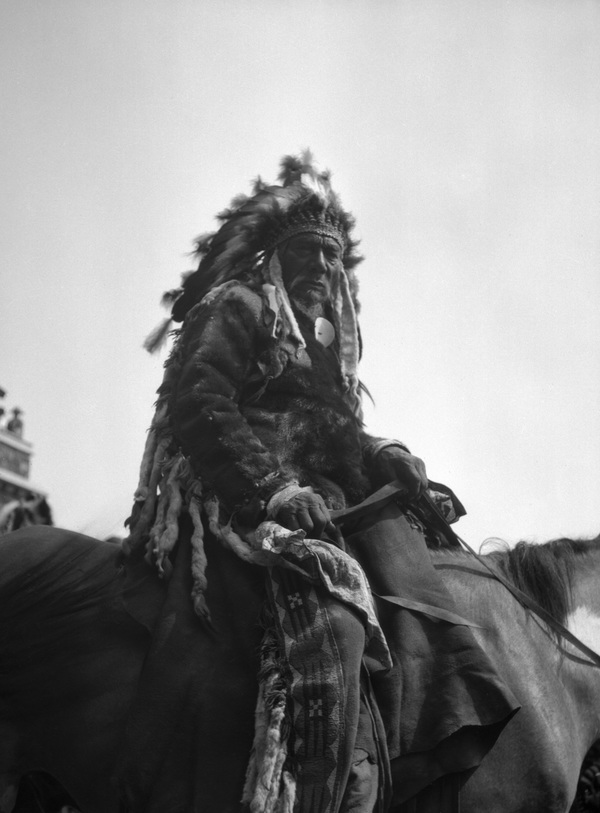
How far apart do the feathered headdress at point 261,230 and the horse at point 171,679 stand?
1480 mm

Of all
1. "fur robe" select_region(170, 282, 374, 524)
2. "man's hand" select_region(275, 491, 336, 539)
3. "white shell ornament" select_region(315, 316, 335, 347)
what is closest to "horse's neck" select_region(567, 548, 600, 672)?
"fur robe" select_region(170, 282, 374, 524)

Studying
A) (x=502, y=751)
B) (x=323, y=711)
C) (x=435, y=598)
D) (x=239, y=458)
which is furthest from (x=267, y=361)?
(x=502, y=751)

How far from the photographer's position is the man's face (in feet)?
16.3

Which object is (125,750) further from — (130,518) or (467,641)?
(467,641)

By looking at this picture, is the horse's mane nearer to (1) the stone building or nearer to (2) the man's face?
(2) the man's face

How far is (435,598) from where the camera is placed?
409 centimetres

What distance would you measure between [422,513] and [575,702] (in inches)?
41.7

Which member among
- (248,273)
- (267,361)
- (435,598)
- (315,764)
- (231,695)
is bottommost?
(315,764)

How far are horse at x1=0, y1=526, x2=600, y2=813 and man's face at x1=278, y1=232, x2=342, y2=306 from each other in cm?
148

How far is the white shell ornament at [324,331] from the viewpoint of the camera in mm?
5023

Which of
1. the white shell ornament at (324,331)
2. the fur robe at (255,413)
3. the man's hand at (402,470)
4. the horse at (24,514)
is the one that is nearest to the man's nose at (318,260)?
the white shell ornament at (324,331)

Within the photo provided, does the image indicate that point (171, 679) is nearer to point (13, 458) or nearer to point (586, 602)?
point (586, 602)

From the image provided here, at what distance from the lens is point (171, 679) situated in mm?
3844

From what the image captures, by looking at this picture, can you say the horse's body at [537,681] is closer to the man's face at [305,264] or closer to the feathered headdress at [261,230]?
the man's face at [305,264]
